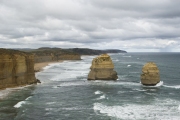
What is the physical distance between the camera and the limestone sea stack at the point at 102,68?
188ft

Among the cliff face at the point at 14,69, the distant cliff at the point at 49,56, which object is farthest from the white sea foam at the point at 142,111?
the distant cliff at the point at 49,56

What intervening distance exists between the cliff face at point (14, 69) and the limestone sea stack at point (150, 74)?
2336 centimetres

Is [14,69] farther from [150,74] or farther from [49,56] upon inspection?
[49,56]

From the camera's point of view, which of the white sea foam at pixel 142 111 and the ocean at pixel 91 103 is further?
the ocean at pixel 91 103

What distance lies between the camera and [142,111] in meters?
33.4

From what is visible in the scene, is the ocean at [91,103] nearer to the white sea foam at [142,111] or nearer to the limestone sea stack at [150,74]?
the white sea foam at [142,111]

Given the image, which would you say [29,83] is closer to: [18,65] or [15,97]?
[18,65]

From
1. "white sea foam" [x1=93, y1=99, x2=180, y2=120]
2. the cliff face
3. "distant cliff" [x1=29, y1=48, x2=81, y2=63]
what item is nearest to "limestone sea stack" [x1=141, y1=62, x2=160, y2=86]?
"white sea foam" [x1=93, y1=99, x2=180, y2=120]

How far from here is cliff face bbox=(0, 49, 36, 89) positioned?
4828cm

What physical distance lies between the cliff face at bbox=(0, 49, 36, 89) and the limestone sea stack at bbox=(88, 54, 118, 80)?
1332cm

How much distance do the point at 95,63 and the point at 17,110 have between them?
26554mm

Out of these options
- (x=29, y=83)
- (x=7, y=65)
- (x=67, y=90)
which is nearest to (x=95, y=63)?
(x=67, y=90)

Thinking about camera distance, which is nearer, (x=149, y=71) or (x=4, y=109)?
(x=4, y=109)

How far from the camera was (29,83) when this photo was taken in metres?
55.0
